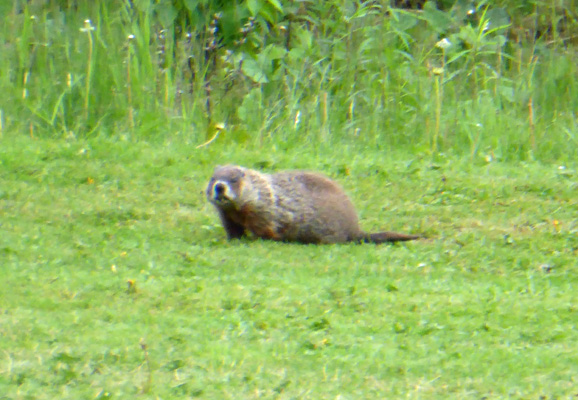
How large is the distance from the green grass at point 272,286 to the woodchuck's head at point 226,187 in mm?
284

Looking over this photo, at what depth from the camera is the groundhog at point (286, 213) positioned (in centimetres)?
601

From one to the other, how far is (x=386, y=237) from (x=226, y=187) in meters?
1.12

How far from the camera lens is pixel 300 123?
28.9ft

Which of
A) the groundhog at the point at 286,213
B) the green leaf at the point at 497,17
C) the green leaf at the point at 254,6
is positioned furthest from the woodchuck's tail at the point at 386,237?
the green leaf at the point at 497,17

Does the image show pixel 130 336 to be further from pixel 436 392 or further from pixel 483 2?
pixel 483 2

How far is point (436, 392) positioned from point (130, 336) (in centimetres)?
138

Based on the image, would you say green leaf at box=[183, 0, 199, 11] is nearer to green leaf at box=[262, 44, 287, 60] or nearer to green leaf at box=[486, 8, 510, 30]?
green leaf at box=[262, 44, 287, 60]

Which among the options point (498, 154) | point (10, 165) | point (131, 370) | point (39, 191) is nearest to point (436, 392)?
point (131, 370)

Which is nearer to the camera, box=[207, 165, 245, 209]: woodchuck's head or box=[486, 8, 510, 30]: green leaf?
box=[207, 165, 245, 209]: woodchuck's head

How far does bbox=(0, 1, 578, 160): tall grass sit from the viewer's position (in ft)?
27.9

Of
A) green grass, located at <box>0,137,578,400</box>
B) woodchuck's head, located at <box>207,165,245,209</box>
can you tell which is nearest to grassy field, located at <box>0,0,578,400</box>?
green grass, located at <box>0,137,578,400</box>

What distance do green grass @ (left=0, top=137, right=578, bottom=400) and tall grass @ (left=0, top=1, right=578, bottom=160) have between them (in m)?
0.75

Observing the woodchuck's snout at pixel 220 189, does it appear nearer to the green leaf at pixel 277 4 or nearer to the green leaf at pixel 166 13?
the green leaf at pixel 277 4

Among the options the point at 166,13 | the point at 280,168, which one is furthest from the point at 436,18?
the point at 280,168
